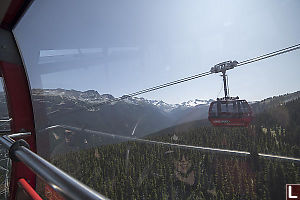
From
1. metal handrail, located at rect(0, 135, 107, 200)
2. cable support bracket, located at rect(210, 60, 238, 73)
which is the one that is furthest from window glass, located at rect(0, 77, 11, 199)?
cable support bracket, located at rect(210, 60, 238, 73)

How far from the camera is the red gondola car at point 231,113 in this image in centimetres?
372

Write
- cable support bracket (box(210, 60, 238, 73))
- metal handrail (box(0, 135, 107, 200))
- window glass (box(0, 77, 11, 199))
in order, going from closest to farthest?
metal handrail (box(0, 135, 107, 200)) < window glass (box(0, 77, 11, 199)) < cable support bracket (box(210, 60, 238, 73))

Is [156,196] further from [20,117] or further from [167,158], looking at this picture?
[20,117]

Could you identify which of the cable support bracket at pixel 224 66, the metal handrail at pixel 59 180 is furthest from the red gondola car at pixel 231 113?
the metal handrail at pixel 59 180

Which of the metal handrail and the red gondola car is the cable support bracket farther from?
the metal handrail

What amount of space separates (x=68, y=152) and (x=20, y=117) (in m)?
2.01

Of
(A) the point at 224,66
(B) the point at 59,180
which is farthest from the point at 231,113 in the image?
(B) the point at 59,180

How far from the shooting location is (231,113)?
3842 mm

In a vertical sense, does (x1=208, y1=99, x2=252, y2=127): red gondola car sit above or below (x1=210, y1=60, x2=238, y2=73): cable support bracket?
below

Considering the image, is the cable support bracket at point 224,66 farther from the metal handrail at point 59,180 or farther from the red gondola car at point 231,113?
the metal handrail at point 59,180

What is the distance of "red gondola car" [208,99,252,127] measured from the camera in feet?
12.2

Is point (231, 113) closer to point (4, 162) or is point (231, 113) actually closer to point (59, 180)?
point (59, 180)

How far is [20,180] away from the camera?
5.84 feet

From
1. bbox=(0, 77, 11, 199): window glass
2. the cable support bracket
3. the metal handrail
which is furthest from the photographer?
the cable support bracket
